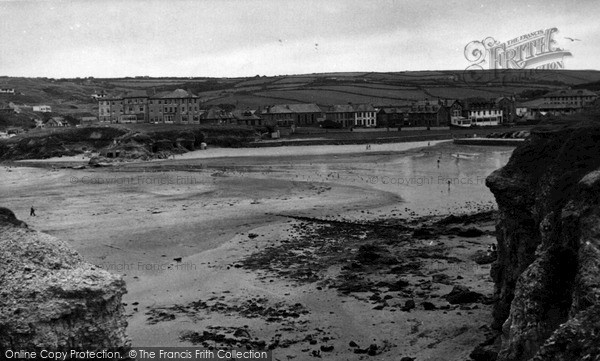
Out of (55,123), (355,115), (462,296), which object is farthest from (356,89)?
(462,296)

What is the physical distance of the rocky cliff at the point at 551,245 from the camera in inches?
303

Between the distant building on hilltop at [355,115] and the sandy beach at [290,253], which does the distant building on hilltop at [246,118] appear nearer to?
the distant building on hilltop at [355,115]

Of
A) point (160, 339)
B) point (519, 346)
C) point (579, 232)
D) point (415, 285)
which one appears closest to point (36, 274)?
point (160, 339)

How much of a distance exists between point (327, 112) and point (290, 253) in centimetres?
10287

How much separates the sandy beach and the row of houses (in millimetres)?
61430

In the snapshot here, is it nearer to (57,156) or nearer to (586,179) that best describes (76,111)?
(57,156)

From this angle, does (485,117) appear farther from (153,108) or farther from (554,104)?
(153,108)

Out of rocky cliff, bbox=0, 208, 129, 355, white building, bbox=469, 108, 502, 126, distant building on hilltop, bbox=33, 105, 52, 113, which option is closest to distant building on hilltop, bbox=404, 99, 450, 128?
white building, bbox=469, 108, 502, 126

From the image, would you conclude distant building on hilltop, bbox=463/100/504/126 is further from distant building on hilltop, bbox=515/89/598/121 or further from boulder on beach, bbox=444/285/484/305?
boulder on beach, bbox=444/285/484/305

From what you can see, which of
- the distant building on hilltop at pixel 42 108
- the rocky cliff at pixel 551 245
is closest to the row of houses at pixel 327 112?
the distant building on hilltop at pixel 42 108

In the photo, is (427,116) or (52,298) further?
(427,116)

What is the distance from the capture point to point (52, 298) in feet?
31.3

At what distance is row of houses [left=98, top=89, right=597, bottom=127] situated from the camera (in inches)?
4525

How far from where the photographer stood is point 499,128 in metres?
109
